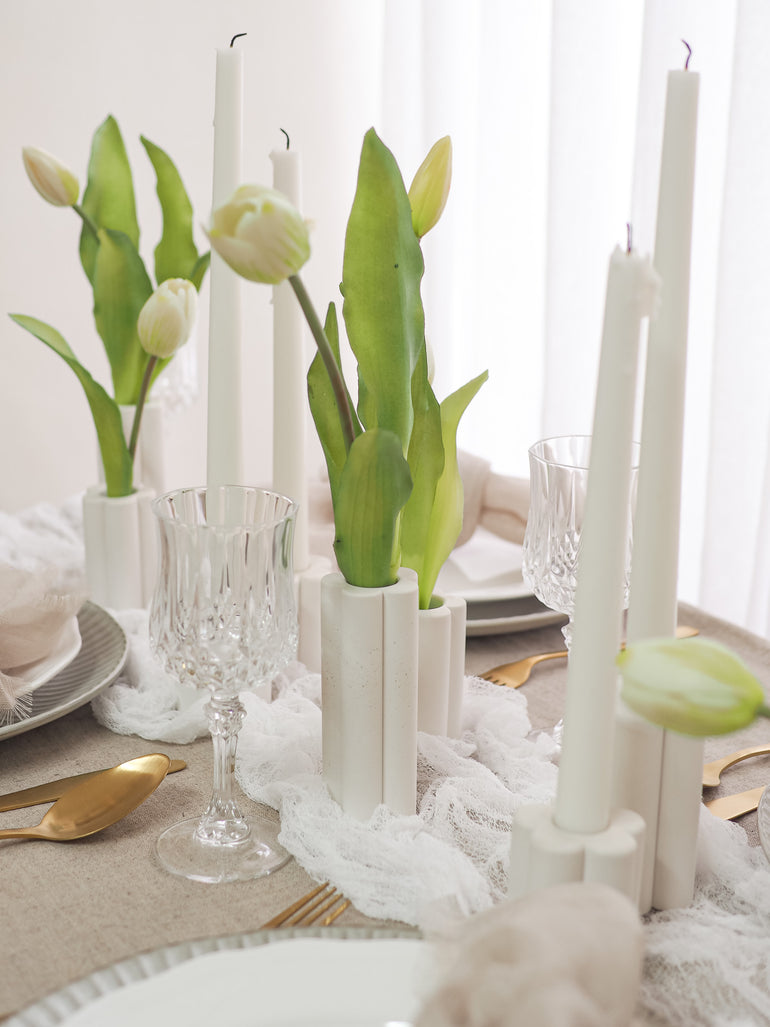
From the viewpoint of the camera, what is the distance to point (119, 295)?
2.99ft

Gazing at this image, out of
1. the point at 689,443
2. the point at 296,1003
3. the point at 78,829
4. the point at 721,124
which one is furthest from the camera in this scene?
the point at 689,443

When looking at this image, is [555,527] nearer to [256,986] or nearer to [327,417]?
[327,417]

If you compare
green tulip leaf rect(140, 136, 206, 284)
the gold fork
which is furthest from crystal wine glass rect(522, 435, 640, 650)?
green tulip leaf rect(140, 136, 206, 284)

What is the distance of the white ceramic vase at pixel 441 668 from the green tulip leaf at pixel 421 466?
4 centimetres

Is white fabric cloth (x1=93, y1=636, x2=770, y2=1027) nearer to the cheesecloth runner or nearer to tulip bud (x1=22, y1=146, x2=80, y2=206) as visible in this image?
the cheesecloth runner

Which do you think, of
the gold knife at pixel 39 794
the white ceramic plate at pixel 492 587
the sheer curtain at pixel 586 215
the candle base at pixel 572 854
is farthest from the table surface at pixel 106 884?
the sheer curtain at pixel 586 215

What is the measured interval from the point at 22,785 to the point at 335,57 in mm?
2145

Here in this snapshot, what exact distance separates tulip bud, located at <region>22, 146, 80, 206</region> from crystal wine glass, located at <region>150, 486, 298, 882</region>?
1.35ft

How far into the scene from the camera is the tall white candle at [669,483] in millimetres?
465

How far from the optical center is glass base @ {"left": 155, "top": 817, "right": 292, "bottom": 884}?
1.86 ft

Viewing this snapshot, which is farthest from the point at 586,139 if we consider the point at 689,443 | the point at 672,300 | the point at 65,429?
the point at 672,300

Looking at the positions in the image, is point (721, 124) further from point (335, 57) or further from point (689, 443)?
point (335, 57)

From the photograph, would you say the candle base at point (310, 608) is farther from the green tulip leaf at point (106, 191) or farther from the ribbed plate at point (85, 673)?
the green tulip leaf at point (106, 191)

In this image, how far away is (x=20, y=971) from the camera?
19.3 inches
